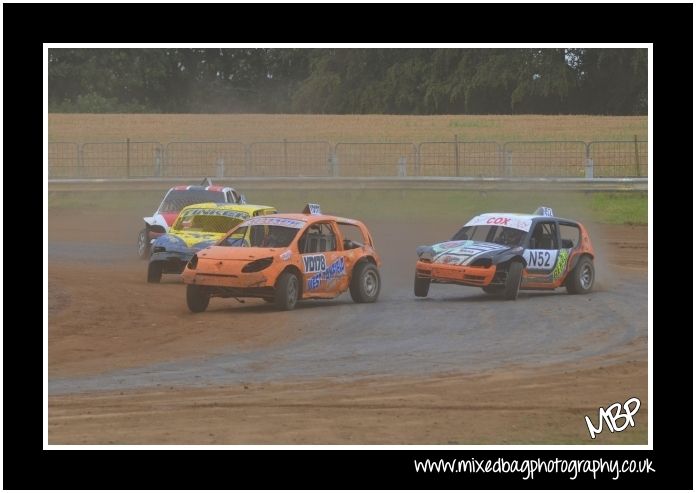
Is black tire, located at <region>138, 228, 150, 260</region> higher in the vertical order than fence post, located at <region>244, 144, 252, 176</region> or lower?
lower

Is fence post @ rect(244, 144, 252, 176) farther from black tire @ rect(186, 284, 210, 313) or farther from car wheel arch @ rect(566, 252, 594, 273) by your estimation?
black tire @ rect(186, 284, 210, 313)

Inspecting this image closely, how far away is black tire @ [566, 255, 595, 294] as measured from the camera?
20.4m

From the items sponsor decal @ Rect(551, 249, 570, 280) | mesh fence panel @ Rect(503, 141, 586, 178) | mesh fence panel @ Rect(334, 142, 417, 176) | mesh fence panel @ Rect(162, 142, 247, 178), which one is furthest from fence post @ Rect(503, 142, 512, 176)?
sponsor decal @ Rect(551, 249, 570, 280)

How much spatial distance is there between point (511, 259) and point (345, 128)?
2683 cm

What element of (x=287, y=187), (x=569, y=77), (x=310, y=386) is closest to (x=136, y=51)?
(x=569, y=77)

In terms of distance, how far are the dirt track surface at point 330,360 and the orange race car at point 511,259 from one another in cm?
35

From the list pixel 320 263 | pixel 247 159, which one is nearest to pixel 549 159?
pixel 247 159

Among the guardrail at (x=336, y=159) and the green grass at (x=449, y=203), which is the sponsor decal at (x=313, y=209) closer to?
the green grass at (x=449, y=203)

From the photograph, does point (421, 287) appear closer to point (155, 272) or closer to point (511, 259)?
point (511, 259)

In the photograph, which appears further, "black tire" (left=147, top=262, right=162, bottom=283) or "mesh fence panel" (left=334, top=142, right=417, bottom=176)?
"mesh fence panel" (left=334, top=142, right=417, bottom=176)

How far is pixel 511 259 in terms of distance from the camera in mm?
19188

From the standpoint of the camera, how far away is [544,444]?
10.9 metres

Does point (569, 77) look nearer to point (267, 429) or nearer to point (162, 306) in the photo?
point (162, 306)

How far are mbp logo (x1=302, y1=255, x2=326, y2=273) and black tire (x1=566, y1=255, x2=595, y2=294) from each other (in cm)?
Answer: 447
